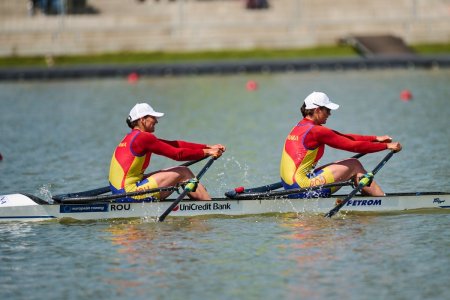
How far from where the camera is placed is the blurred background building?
4659cm

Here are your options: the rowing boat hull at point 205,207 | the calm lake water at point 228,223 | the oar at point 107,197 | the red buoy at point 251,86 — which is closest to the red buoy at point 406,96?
the calm lake water at point 228,223

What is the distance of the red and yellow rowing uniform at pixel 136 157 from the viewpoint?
52.3ft

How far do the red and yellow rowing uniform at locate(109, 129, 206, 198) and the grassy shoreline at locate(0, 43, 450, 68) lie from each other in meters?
28.9

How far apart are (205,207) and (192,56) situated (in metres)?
29.6

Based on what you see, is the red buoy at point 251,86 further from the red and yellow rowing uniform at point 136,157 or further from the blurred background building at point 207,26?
the red and yellow rowing uniform at point 136,157

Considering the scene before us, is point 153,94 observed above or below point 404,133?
above

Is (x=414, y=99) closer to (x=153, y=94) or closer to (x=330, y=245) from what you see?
(x=153, y=94)

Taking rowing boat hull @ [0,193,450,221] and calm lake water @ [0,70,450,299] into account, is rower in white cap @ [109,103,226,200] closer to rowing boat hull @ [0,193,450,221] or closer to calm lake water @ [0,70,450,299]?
rowing boat hull @ [0,193,450,221]

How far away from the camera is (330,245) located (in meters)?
14.2

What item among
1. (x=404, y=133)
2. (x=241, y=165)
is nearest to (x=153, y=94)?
(x=404, y=133)

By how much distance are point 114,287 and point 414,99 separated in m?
22.2

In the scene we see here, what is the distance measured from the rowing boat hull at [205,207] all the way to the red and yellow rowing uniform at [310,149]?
0.31 metres

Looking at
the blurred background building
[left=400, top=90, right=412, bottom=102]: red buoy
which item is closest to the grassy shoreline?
the blurred background building

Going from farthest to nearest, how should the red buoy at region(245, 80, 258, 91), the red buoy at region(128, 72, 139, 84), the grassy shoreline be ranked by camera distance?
the grassy shoreline < the red buoy at region(128, 72, 139, 84) < the red buoy at region(245, 80, 258, 91)
